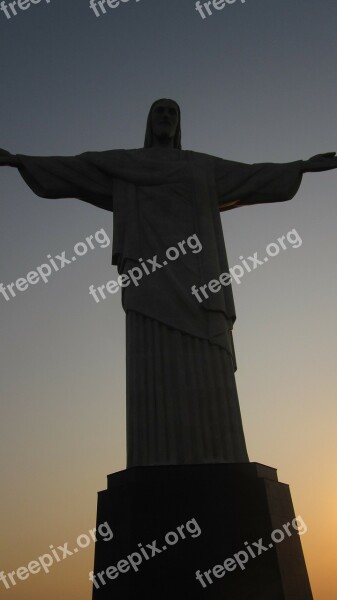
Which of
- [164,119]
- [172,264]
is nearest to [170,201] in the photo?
[172,264]

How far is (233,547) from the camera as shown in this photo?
479 cm

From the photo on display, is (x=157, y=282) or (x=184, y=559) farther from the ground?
(x=157, y=282)

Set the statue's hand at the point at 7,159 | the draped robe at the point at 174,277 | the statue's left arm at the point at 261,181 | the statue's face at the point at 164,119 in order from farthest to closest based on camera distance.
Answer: the statue's face at the point at 164,119 → the statue's left arm at the point at 261,181 → the statue's hand at the point at 7,159 → the draped robe at the point at 174,277

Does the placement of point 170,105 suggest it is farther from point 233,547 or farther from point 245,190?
point 233,547

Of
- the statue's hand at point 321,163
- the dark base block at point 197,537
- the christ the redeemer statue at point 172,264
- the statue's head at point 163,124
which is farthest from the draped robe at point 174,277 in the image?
the dark base block at point 197,537

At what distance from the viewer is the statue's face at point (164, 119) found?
26.7ft

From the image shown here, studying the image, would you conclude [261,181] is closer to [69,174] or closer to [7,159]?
[69,174]

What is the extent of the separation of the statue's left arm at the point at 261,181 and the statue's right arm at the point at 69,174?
1.65m

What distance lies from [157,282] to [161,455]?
2.17 metres

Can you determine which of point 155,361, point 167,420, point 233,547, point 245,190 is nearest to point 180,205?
point 245,190

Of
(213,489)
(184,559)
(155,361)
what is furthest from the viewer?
(155,361)

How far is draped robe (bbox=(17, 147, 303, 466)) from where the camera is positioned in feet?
18.7

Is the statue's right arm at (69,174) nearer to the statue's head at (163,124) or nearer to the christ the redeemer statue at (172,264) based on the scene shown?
the christ the redeemer statue at (172,264)

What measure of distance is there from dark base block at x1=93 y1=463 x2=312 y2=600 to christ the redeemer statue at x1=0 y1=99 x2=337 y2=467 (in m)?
0.42
